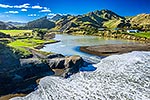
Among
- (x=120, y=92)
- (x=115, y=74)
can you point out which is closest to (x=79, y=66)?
(x=115, y=74)

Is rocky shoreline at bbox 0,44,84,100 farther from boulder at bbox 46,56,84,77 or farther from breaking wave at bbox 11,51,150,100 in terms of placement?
breaking wave at bbox 11,51,150,100

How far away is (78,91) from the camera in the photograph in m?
45.2

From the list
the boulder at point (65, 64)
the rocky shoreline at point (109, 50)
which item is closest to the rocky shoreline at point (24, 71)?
the boulder at point (65, 64)

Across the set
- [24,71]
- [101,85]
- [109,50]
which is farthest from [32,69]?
[109,50]

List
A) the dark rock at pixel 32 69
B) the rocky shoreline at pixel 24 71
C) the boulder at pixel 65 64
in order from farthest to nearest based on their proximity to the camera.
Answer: the boulder at pixel 65 64 < the dark rock at pixel 32 69 < the rocky shoreline at pixel 24 71

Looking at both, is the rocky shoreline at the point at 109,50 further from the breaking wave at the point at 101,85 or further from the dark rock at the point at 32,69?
the breaking wave at the point at 101,85

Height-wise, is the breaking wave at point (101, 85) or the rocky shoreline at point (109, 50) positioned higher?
the breaking wave at point (101, 85)

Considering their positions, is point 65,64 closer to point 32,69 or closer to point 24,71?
point 32,69

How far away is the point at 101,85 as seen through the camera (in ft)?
157

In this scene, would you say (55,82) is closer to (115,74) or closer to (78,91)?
(78,91)

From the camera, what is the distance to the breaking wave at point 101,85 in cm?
4197

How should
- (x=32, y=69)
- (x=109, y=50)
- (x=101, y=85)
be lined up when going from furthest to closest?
(x=109, y=50)
(x=32, y=69)
(x=101, y=85)

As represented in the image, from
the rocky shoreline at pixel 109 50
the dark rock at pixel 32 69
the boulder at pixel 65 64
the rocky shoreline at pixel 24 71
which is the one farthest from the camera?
the rocky shoreline at pixel 109 50

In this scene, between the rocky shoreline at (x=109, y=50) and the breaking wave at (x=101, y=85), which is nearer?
the breaking wave at (x=101, y=85)
